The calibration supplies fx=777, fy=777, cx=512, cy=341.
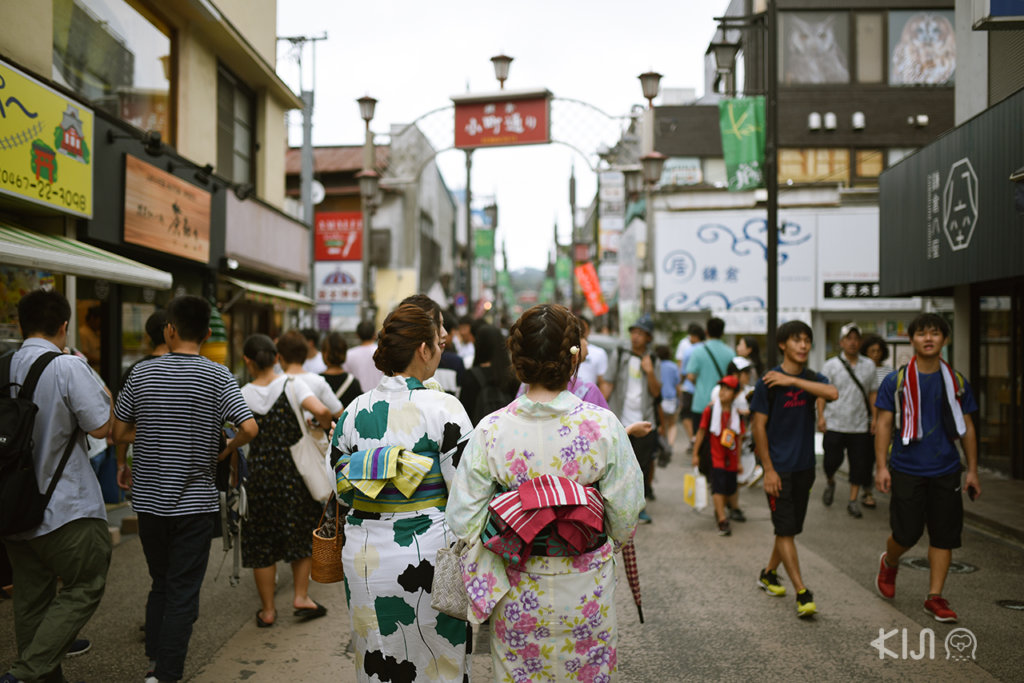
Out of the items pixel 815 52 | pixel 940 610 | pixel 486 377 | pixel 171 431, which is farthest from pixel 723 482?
pixel 815 52

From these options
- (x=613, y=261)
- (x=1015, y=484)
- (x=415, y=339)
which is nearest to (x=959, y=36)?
(x=1015, y=484)

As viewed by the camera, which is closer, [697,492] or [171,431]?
[171,431]

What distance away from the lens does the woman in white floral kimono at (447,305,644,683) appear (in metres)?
2.69

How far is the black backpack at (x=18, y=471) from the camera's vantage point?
11.7ft

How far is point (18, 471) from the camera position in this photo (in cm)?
364

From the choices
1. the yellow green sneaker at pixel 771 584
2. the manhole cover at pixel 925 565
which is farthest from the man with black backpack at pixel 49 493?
the manhole cover at pixel 925 565

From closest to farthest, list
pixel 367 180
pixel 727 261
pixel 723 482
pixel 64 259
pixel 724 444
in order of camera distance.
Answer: pixel 64 259
pixel 724 444
pixel 723 482
pixel 367 180
pixel 727 261

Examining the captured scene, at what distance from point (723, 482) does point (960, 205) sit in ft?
16.4

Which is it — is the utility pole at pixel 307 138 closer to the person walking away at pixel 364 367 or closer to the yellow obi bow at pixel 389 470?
the person walking away at pixel 364 367

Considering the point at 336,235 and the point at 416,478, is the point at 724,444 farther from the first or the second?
the point at 336,235

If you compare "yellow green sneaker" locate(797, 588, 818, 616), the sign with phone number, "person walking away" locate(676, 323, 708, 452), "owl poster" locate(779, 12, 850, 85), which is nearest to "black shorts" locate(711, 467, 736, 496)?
"yellow green sneaker" locate(797, 588, 818, 616)

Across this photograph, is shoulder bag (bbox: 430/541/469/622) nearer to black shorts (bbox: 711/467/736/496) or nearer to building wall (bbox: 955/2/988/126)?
black shorts (bbox: 711/467/736/496)

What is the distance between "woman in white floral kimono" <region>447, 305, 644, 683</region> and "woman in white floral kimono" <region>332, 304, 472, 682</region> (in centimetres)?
31

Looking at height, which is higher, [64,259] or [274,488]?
[64,259]
